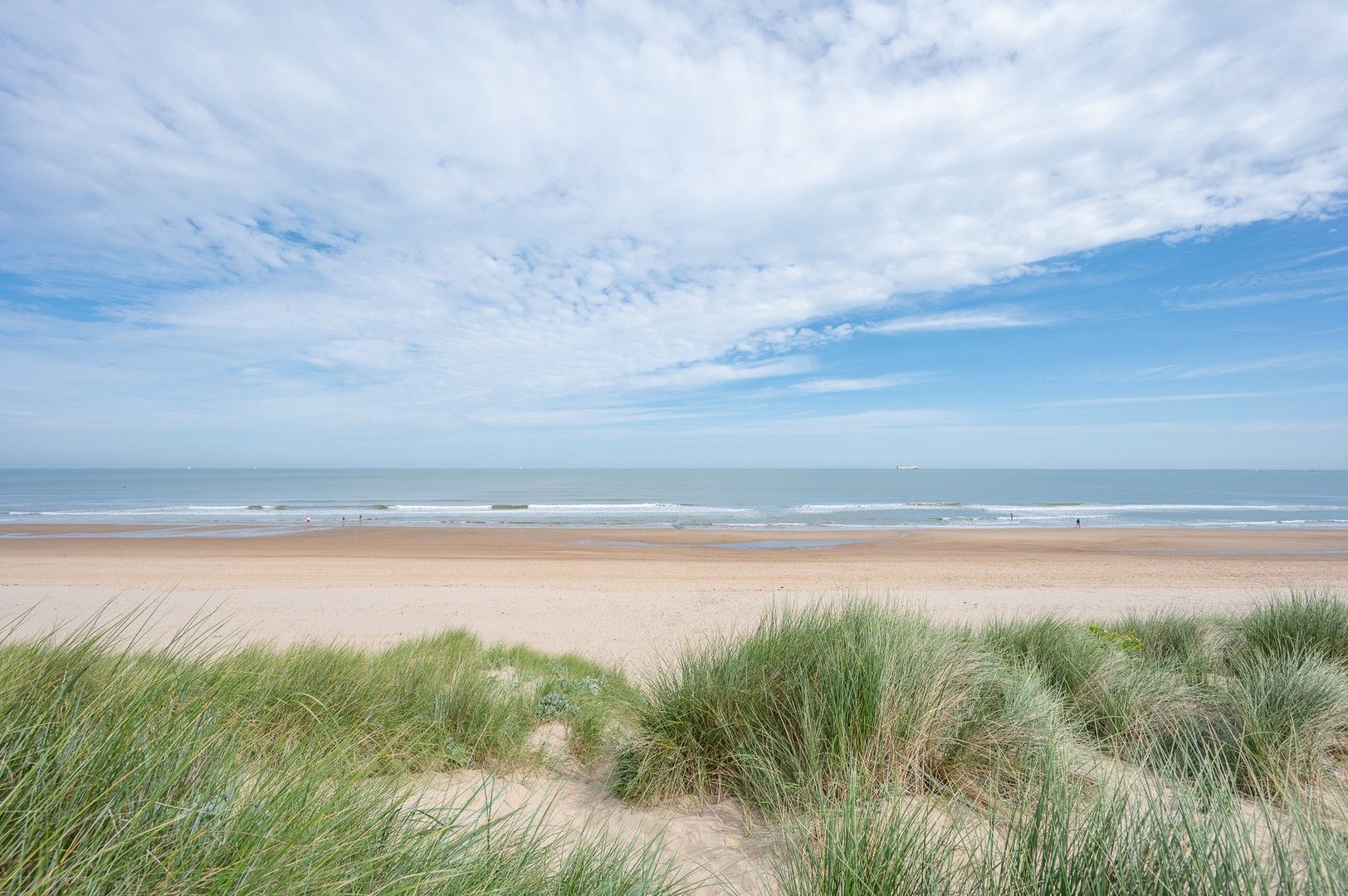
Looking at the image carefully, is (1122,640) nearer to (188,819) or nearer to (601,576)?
(188,819)

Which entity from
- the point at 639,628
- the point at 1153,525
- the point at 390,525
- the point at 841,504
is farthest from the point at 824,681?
the point at 841,504

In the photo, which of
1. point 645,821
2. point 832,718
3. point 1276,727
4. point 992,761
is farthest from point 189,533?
point 1276,727

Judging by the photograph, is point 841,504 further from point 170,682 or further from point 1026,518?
point 170,682

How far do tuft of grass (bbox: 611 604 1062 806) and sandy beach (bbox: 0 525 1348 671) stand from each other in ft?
2.37

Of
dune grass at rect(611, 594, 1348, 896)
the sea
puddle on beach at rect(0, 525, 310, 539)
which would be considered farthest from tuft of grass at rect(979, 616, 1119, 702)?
puddle on beach at rect(0, 525, 310, 539)

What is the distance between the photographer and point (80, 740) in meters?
2.01

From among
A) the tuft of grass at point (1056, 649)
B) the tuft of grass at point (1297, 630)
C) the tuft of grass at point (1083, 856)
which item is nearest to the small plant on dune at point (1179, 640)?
the tuft of grass at point (1297, 630)

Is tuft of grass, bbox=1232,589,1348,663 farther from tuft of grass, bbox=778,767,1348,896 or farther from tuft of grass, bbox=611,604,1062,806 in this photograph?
tuft of grass, bbox=778,767,1348,896

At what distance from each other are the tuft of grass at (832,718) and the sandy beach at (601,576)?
2.37 ft

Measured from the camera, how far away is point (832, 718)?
3602 millimetres

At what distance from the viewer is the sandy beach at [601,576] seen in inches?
469

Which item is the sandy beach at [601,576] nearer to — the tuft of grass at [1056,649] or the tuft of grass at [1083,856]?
the tuft of grass at [1056,649]

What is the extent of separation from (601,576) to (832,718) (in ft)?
53.4

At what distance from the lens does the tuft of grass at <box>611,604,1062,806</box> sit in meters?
3.48
